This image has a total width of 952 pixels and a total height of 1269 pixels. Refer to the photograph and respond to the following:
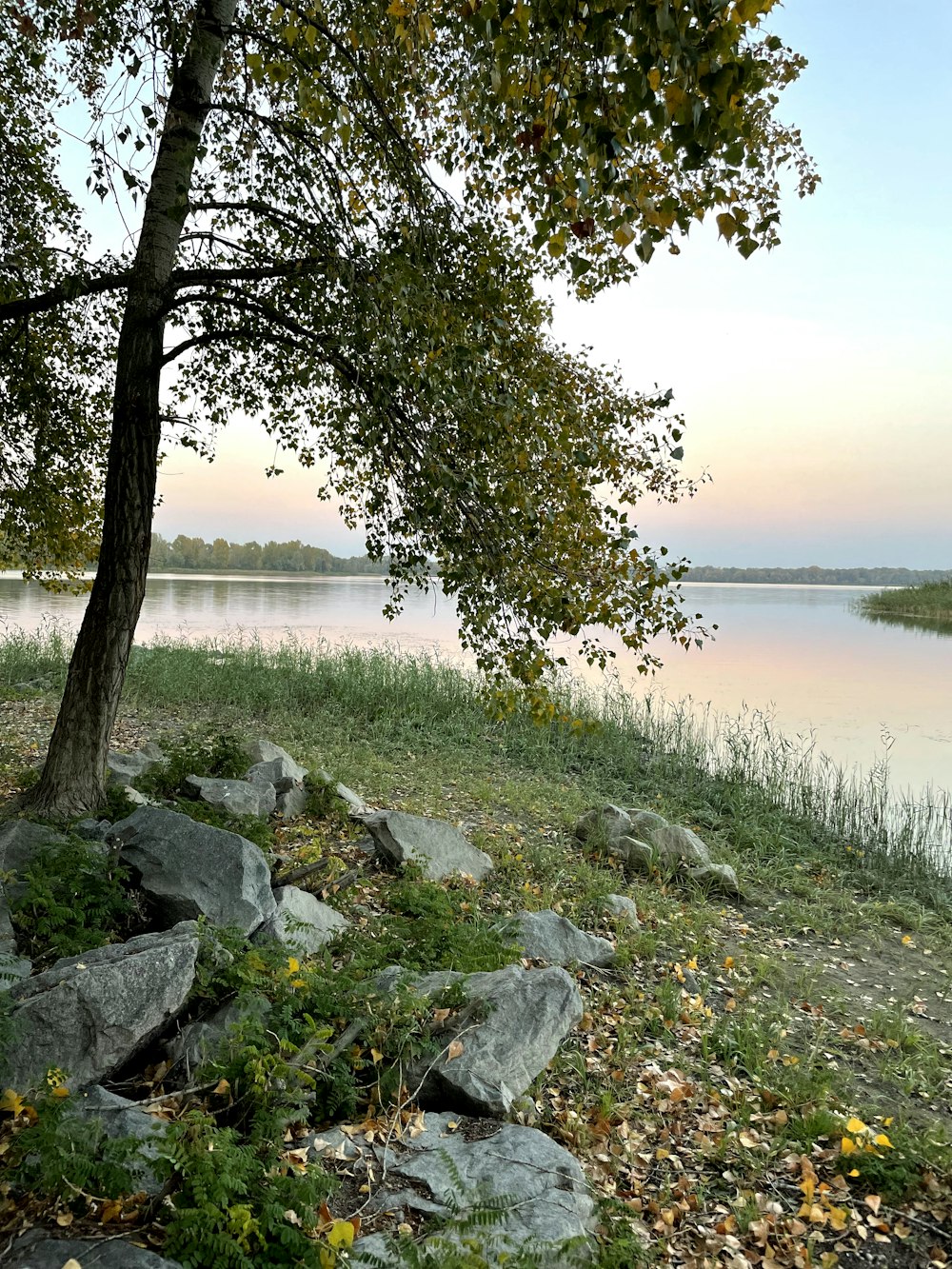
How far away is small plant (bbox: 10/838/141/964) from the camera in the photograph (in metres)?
3.91

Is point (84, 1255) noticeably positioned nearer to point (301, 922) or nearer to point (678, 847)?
point (301, 922)

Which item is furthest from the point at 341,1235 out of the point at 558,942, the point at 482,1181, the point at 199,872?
the point at 558,942

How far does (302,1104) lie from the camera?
283 centimetres

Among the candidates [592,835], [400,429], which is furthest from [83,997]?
[592,835]

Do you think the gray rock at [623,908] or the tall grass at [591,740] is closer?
the gray rock at [623,908]

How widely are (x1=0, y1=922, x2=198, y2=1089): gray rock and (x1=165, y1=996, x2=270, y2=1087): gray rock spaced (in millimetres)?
105

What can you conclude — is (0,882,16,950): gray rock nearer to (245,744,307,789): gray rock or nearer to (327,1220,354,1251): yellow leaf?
(327,1220,354,1251): yellow leaf

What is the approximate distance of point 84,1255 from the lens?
2.14 m

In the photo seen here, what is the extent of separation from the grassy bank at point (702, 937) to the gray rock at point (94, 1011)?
1.58 meters

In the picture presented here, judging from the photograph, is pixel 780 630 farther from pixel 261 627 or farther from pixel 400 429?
pixel 400 429

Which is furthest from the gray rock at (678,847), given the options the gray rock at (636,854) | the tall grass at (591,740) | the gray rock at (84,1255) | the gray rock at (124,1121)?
the gray rock at (84,1255)

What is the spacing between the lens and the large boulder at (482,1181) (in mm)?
2467

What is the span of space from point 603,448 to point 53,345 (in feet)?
16.7

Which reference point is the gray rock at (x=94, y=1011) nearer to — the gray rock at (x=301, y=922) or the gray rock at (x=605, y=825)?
the gray rock at (x=301, y=922)
